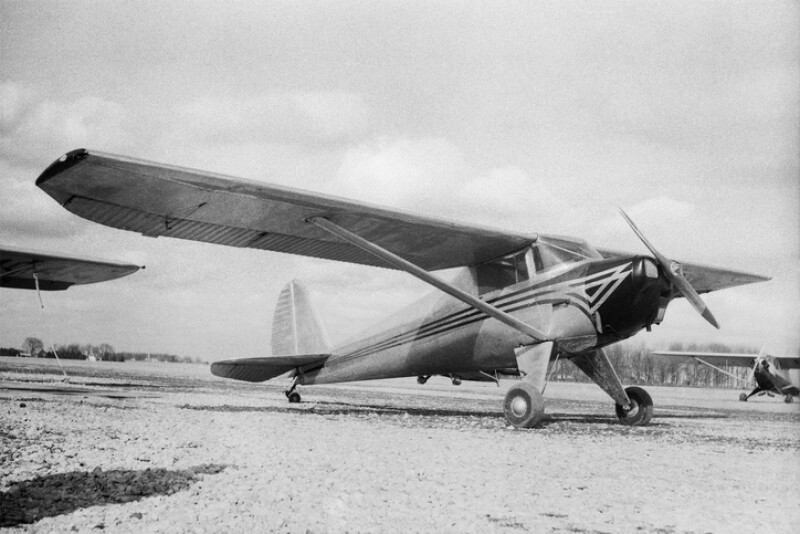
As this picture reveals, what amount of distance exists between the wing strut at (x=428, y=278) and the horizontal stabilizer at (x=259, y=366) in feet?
12.5

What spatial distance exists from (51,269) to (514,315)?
12644 millimetres

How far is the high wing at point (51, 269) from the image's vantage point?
13047 millimetres

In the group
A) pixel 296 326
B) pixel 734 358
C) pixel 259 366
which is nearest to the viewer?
pixel 259 366

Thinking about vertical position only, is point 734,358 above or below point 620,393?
above

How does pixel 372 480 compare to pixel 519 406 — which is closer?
pixel 372 480

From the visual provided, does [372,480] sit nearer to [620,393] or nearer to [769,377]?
[620,393]

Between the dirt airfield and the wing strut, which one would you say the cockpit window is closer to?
the wing strut

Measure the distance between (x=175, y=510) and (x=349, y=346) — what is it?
758 centimetres

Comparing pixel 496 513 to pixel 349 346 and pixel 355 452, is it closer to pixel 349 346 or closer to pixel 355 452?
pixel 355 452

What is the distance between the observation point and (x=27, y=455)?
4.11m

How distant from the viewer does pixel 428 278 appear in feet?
24.5

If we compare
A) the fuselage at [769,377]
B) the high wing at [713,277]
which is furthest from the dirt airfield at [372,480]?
the fuselage at [769,377]

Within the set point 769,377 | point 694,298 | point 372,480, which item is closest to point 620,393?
point 694,298

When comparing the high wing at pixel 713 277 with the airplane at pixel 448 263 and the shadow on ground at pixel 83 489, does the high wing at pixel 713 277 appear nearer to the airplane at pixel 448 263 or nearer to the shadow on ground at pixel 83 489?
the airplane at pixel 448 263
